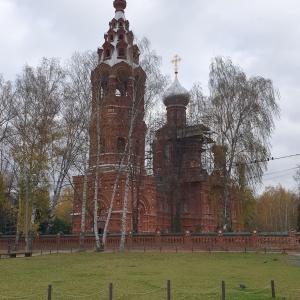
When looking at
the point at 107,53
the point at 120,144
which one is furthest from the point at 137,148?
the point at 107,53

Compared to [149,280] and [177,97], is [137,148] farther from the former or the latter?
[149,280]

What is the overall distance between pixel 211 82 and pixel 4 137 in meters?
16.0

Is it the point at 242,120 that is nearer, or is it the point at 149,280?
the point at 149,280

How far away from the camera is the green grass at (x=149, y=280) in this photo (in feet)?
35.3

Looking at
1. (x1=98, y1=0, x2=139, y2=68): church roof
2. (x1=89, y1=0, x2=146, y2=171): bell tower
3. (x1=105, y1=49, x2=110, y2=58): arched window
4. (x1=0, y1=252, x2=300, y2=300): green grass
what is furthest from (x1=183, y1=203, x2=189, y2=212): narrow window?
(x1=0, y1=252, x2=300, y2=300): green grass

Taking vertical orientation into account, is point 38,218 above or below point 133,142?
below

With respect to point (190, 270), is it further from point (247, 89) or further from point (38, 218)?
point (38, 218)

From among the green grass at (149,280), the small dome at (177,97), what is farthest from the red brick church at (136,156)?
the green grass at (149,280)

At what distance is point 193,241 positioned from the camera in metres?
29.8

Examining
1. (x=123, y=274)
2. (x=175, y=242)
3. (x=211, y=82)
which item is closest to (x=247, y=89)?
(x=211, y=82)

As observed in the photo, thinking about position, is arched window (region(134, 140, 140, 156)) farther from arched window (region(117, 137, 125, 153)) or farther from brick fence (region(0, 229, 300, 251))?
brick fence (region(0, 229, 300, 251))

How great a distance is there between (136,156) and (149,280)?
2051 centimetres

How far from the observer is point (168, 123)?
126 ft

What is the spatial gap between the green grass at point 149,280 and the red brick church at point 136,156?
11.6m
